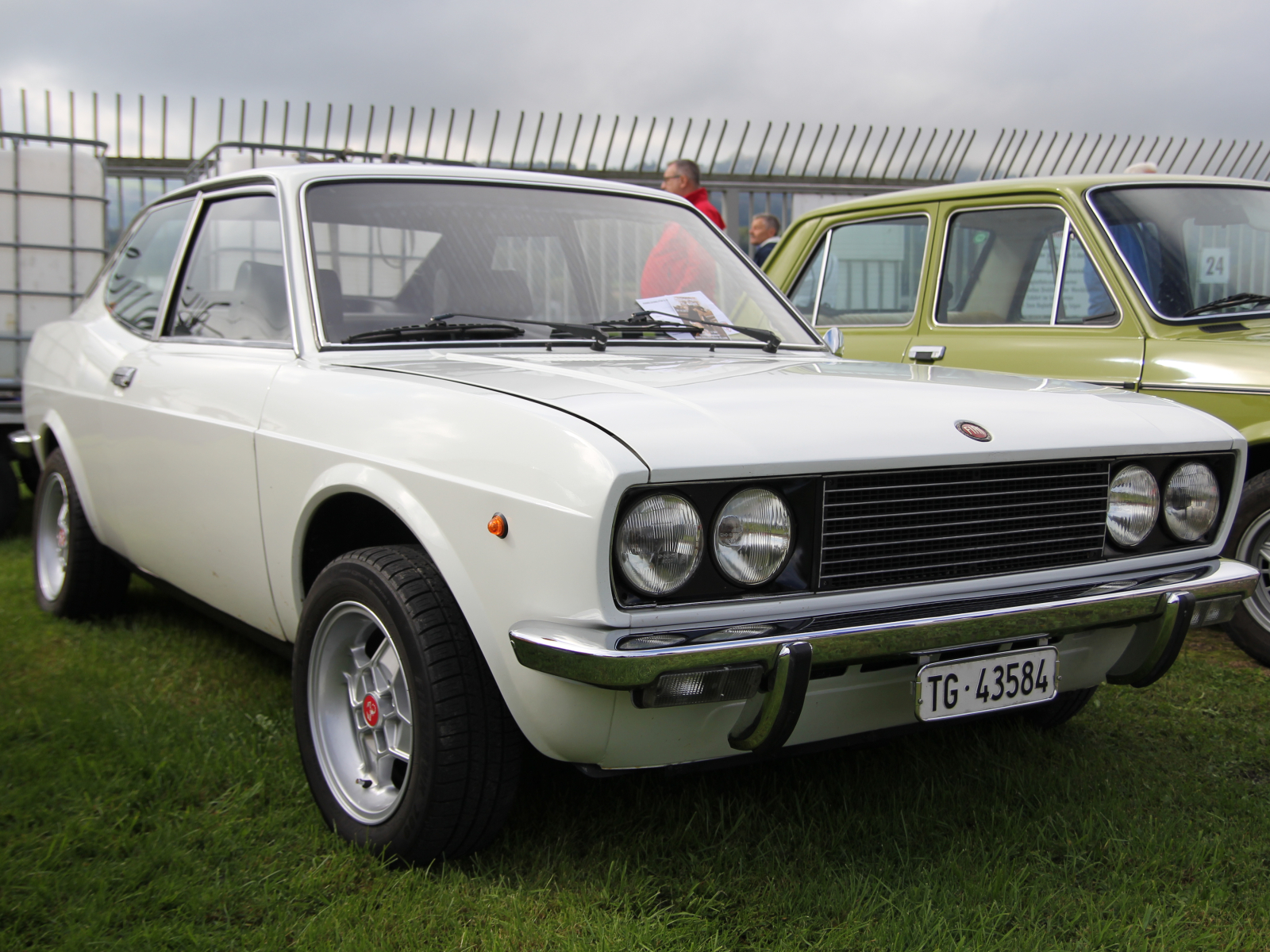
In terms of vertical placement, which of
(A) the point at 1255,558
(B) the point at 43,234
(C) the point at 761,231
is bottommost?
(A) the point at 1255,558

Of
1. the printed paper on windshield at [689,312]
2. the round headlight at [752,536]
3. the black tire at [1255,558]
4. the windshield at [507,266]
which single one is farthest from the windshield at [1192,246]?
the round headlight at [752,536]

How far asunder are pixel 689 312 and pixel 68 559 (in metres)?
2.68

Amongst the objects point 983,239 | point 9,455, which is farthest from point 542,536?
point 9,455

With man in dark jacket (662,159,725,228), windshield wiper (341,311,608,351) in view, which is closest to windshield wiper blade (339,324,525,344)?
windshield wiper (341,311,608,351)

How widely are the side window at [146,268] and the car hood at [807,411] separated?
1532 millimetres

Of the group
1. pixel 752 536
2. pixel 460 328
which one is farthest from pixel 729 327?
pixel 752 536

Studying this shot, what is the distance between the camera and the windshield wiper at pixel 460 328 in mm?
2980

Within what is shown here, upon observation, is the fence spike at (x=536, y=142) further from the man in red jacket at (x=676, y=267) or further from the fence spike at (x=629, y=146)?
the man in red jacket at (x=676, y=267)

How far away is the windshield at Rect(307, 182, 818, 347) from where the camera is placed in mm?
3111

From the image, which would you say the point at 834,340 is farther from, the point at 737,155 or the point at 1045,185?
the point at 737,155

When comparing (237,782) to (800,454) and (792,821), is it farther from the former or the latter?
(800,454)

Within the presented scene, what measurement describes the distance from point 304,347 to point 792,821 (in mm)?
1734

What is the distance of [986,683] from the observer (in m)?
2.33

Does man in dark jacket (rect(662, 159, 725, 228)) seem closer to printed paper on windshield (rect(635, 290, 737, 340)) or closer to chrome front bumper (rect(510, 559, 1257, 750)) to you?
printed paper on windshield (rect(635, 290, 737, 340))
